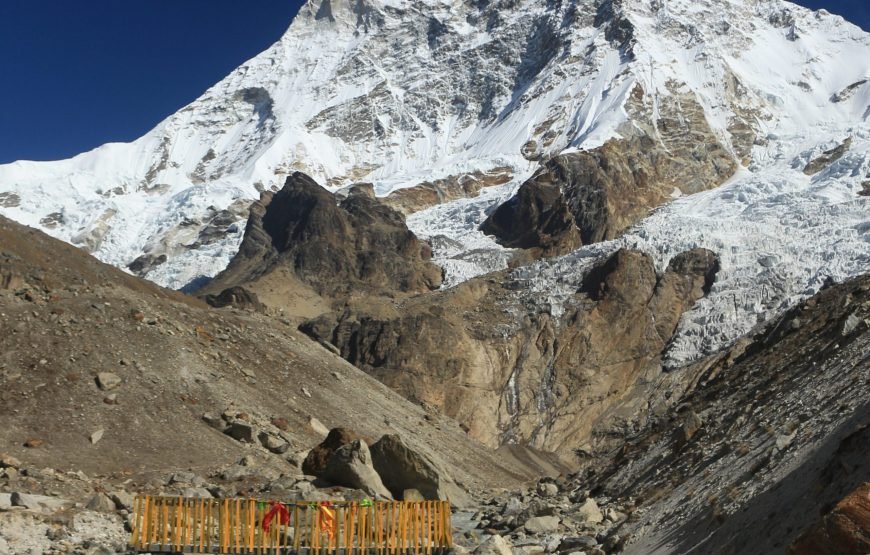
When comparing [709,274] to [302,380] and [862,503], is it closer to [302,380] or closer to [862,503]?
[302,380]

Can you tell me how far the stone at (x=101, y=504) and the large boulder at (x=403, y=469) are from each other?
9.82 m

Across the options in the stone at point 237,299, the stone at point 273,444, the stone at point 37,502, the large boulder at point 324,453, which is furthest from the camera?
the stone at point 237,299

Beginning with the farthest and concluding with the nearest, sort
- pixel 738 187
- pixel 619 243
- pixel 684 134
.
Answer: pixel 684 134 → pixel 738 187 → pixel 619 243

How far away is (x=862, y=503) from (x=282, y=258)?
139 meters

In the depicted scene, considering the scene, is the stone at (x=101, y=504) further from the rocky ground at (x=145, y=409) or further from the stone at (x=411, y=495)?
the stone at (x=411, y=495)

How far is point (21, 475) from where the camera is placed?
2531 cm

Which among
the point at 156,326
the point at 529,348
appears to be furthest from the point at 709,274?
the point at 156,326

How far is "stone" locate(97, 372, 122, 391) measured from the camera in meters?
34.2

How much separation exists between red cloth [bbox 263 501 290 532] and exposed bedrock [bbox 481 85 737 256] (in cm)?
12792

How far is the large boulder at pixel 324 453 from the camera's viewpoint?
104 ft

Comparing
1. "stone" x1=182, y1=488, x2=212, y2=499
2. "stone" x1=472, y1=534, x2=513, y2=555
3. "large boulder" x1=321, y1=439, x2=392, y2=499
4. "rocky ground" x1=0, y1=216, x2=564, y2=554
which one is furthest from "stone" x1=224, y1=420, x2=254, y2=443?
"stone" x1=472, y1=534, x2=513, y2=555

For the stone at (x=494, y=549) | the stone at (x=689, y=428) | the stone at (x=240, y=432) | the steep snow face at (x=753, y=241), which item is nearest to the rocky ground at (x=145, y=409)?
the stone at (x=240, y=432)

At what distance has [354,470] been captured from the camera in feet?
98.3

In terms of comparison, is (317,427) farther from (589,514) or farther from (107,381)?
(589,514)
